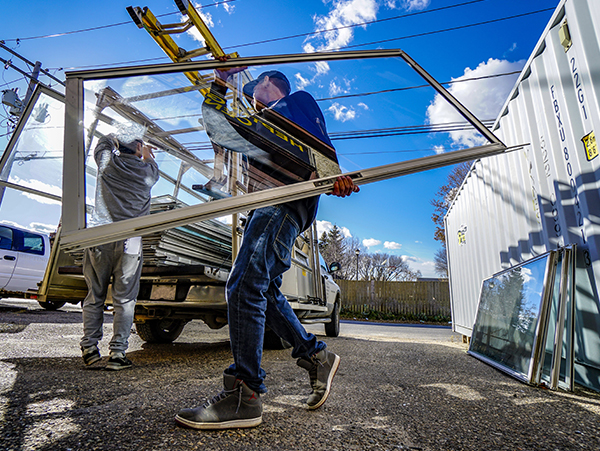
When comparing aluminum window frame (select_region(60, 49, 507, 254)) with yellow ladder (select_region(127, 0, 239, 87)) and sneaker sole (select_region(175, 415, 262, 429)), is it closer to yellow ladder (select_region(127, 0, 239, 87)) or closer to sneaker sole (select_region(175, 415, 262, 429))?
sneaker sole (select_region(175, 415, 262, 429))

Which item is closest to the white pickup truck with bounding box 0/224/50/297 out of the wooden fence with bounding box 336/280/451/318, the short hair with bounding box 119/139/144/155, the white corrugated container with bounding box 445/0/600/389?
the short hair with bounding box 119/139/144/155

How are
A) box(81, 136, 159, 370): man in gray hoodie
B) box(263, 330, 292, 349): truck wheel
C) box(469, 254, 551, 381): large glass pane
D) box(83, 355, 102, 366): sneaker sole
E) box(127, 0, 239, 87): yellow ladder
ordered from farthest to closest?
box(127, 0, 239, 87): yellow ladder < box(263, 330, 292, 349): truck wheel < box(469, 254, 551, 381): large glass pane < box(83, 355, 102, 366): sneaker sole < box(81, 136, 159, 370): man in gray hoodie

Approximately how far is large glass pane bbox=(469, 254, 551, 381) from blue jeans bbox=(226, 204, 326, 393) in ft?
7.28

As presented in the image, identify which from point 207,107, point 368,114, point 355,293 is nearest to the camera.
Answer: point 207,107

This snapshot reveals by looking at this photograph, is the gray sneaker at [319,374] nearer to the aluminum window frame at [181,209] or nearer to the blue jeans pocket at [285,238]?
the blue jeans pocket at [285,238]

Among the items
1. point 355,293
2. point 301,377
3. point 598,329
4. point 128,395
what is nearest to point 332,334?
point 301,377

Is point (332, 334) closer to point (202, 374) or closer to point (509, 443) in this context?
point (202, 374)

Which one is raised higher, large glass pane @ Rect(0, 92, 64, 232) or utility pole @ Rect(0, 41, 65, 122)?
utility pole @ Rect(0, 41, 65, 122)

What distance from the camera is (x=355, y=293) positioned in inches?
664

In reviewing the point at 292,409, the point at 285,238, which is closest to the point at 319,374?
the point at 292,409

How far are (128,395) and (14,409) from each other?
0.50 m

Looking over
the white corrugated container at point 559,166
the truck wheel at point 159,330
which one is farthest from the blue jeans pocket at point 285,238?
the truck wheel at point 159,330

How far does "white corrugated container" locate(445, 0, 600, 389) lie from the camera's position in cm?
234

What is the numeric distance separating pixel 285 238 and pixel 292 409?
0.89 m
